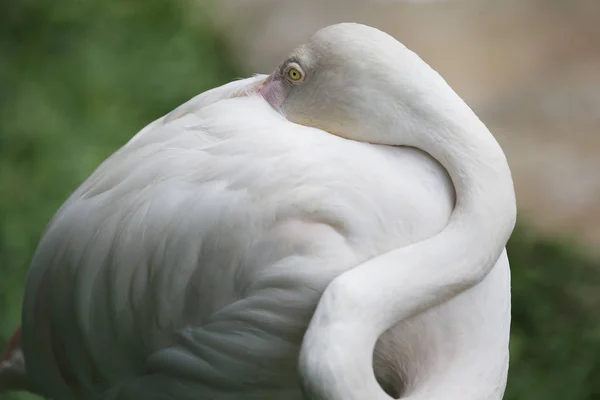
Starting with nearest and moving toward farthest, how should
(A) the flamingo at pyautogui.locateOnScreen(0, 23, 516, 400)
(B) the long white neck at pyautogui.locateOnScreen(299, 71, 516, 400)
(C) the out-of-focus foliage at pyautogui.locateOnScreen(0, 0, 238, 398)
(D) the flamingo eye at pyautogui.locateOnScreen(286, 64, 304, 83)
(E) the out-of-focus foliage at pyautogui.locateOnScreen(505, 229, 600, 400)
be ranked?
(B) the long white neck at pyautogui.locateOnScreen(299, 71, 516, 400)
(A) the flamingo at pyautogui.locateOnScreen(0, 23, 516, 400)
(D) the flamingo eye at pyautogui.locateOnScreen(286, 64, 304, 83)
(E) the out-of-focus foliage at pyautogui.locateOnScreen(505, 229, 600, 400)
(C) the out-of-focus foliage at pyautogui.locateOnScreen(0, 0, 238, 398)

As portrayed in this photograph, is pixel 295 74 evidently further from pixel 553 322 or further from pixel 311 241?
pixel 553 322

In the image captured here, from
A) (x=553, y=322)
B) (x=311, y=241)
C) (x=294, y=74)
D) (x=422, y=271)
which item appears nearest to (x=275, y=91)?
(x=294, y=74)

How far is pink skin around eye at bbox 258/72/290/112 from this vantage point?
1.29 metres

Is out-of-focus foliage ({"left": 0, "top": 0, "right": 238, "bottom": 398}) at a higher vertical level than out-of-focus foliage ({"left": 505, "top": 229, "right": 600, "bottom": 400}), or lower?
higher

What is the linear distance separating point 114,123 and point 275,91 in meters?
1.73

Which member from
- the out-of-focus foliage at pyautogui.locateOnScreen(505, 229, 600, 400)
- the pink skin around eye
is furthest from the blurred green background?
→ the pink skin around eye

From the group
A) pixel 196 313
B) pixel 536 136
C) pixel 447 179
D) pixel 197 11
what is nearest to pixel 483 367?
pixel 447 179

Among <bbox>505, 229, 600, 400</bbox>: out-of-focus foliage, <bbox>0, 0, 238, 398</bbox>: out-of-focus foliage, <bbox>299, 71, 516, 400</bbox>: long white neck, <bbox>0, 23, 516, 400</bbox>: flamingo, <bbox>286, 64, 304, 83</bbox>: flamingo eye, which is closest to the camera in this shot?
<bbox>299, 71, 516, 400</bbox>: long white neck

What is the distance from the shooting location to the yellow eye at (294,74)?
1247mm

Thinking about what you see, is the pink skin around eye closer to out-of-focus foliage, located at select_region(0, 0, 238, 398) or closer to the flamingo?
the flamingo

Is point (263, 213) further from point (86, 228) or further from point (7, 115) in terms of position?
point (7, 115)

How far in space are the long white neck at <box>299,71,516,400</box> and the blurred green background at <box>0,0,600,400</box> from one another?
4.28 ft

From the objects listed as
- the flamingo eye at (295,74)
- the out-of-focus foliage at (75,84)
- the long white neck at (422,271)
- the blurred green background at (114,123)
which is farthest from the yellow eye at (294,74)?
the out-of-focus foliage at (75,84)

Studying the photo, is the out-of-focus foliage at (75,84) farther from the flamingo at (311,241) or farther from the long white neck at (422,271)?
the long white neck at (422,271)
